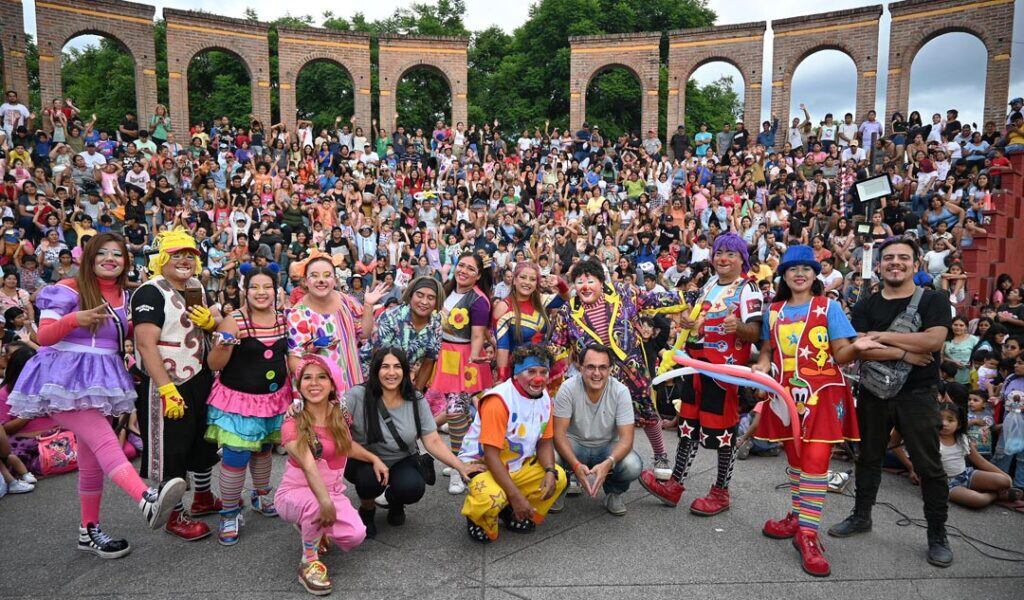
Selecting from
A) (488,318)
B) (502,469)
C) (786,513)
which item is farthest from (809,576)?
(488,318)

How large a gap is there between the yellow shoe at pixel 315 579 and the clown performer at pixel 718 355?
2339 millimetres

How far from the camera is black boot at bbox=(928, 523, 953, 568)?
3947mm

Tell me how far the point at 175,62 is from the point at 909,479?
73.7 ft

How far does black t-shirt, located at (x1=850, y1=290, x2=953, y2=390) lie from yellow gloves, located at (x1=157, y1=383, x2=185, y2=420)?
13.6 ft

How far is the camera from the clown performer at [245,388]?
4109 millimetres

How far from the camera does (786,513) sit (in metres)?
4.77

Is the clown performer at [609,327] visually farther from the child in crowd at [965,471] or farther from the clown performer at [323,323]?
the child in crowd at [965,471]

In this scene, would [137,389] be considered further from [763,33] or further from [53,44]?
[763,33]

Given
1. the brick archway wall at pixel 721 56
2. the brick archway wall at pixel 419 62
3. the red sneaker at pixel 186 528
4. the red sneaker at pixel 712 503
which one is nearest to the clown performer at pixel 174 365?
the red sneaker at pixel 186 528

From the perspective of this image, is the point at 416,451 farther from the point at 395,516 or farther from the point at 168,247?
the point at 168,247

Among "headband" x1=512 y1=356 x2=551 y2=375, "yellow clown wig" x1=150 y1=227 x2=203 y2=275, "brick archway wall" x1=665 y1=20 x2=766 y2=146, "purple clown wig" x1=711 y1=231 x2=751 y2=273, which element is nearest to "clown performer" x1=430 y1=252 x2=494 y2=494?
"headband" x1=512 y1=356 x2=551 y2=375

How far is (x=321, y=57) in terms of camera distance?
75.3ft

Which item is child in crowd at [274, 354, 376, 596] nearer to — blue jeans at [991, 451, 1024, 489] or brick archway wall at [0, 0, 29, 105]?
blue jeans at [991, 451, 1024, 489]

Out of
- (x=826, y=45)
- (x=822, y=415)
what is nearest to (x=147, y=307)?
(x=822, y=415)
